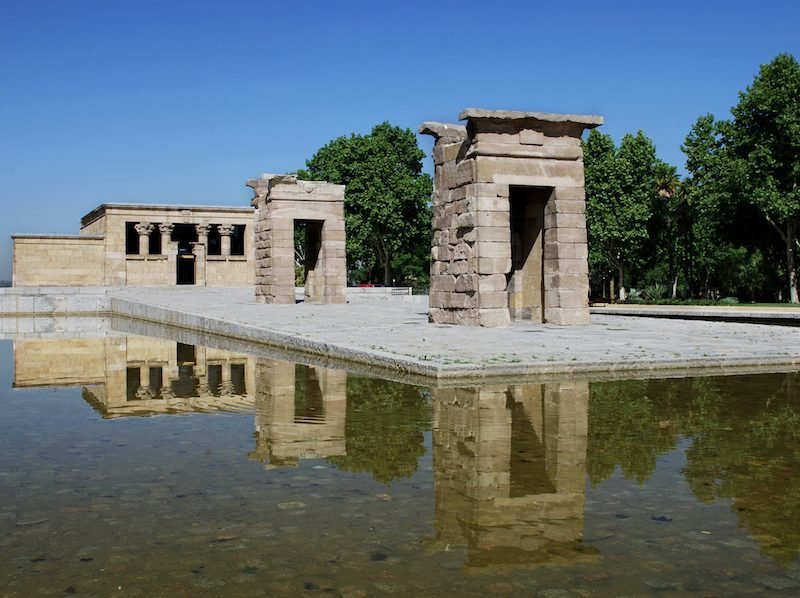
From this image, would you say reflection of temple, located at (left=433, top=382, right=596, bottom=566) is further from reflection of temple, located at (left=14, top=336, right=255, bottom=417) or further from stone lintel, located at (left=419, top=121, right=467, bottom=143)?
stone lintel, located at (left=419, top=121, right=467, bottom=143)

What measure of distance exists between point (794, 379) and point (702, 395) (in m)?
1.77

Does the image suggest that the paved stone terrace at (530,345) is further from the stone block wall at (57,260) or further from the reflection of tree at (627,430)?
the stone block wall at (57,260)

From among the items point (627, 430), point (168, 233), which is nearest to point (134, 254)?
point (168, 233)

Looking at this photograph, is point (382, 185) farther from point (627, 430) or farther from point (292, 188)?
point (627, 430)

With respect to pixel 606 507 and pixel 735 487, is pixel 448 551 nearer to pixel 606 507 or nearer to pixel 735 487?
pixel 606 507

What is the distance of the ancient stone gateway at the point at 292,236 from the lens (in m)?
27.9

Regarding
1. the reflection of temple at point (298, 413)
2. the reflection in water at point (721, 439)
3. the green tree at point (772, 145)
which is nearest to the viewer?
the reflection in water at point (721, 439)

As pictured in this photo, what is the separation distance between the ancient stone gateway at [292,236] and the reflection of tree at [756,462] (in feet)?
70.5

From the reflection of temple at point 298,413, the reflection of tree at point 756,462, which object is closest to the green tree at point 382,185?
the reflection of temple at point 298,413

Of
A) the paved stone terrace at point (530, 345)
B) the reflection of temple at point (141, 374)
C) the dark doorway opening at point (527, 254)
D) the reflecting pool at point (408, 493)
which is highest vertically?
the dark doorway opening at point (527, 254)

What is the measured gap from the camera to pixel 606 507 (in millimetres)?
4031

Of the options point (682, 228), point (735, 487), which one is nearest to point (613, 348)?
point (735, 487)

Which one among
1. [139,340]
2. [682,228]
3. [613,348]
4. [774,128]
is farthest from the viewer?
[682,228]

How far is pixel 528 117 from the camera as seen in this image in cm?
1622
